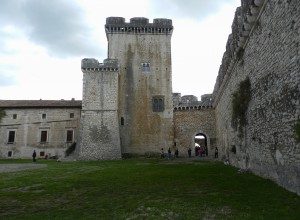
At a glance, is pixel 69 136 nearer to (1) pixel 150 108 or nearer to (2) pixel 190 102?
(1) pixel 150 108

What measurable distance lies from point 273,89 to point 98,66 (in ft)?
69.4

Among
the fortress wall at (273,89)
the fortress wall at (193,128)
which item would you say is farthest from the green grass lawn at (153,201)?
the fortress wall at (193,128)

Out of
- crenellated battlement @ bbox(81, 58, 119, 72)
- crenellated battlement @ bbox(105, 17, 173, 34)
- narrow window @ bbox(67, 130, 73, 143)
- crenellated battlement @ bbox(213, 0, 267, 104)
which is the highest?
crenellated battlement @ bbox(105, 17, 173, 34)

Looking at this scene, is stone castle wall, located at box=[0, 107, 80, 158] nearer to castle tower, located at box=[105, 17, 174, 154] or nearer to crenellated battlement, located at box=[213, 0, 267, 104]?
castle tower, located at box=[105, 17, 174, 154]

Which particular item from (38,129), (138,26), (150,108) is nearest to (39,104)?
(38,129)

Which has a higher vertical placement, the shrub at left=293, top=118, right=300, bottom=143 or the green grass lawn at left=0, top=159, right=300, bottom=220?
the shrub at left=293, top=118, right=300, bottom=143

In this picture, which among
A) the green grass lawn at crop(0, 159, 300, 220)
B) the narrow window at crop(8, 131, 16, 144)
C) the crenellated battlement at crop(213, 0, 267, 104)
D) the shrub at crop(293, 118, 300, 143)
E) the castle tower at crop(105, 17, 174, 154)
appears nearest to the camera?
→ the green grass lawn at crop(0, 159, 300, 220)

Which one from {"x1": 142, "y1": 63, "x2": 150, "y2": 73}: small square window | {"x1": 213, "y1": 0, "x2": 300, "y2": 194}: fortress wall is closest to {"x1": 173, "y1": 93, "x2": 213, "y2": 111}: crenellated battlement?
{"x1": 142, "y1": 63, "x2": 150, "y2": 73}: small square window

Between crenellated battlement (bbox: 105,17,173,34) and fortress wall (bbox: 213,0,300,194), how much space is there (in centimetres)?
1880

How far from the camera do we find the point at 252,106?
35.6 feet

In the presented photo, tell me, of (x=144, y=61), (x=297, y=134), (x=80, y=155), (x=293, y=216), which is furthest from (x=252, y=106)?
(x=144, y=61)

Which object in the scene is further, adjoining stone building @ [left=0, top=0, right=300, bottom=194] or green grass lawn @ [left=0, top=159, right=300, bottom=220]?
adjoining stone building @ [left=0, top=0, right=300, bottom=194]

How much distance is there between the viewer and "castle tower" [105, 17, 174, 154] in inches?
1112

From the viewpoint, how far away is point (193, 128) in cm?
2902
